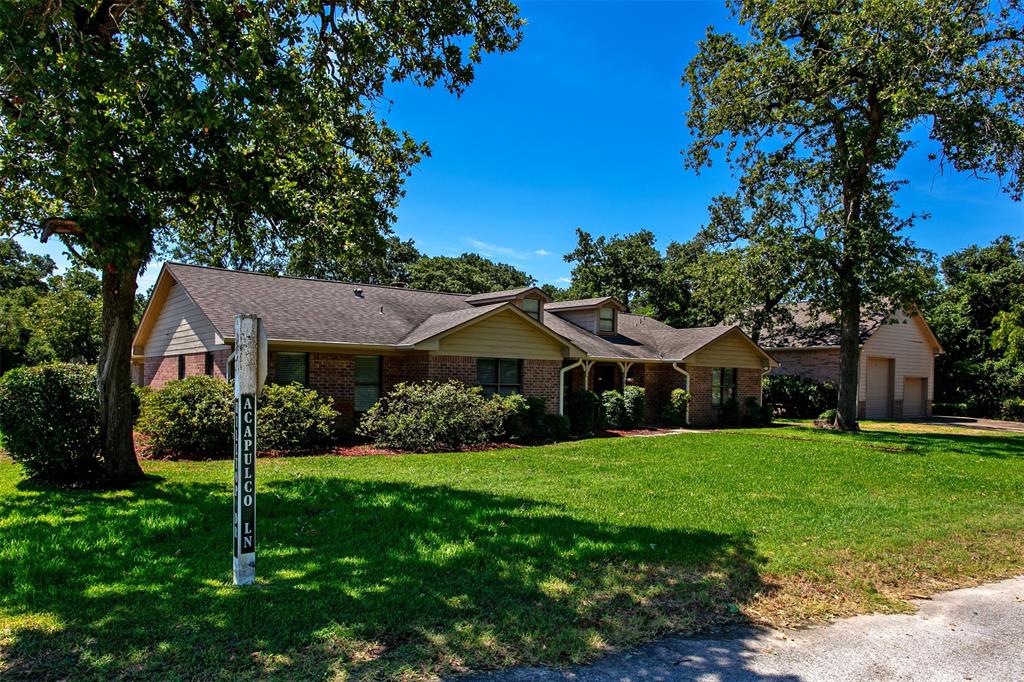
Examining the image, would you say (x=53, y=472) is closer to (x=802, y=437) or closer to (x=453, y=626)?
(x=453, y=626)

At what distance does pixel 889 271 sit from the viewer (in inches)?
830

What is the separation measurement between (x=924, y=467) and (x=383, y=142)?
12411 millimetres

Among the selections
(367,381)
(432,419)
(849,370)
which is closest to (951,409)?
(849,370)

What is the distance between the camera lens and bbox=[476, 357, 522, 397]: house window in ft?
61.5

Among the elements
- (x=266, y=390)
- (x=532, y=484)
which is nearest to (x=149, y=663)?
(x=532, y=484)

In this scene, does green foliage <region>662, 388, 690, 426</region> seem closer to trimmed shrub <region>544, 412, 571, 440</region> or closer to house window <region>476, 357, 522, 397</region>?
trimmed shrub <region>544, 412, 571, 440</region>

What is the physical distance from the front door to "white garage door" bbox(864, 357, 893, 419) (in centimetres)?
1414

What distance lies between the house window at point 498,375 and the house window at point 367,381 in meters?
2.81

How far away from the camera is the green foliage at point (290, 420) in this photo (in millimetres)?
13688

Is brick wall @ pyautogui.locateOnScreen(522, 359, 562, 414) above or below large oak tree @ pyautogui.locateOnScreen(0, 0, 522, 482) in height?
below

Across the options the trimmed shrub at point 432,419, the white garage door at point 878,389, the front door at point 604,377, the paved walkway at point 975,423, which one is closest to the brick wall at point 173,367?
the trimmed shrub at point 432,419

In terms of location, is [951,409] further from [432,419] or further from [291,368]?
[291,368]

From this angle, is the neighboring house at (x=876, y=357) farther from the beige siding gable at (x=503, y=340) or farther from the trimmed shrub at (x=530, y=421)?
the trimmed shrub at (x=530, y=421)

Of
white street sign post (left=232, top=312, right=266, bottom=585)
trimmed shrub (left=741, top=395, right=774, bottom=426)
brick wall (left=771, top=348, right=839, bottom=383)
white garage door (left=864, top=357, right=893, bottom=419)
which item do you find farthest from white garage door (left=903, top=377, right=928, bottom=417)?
white street sign post (left=232, top=312, right=266, bottom=585)
